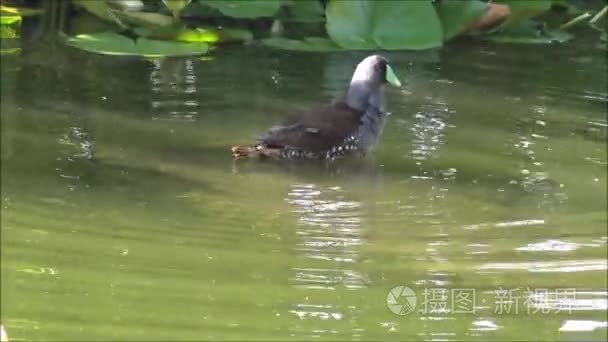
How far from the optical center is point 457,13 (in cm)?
781

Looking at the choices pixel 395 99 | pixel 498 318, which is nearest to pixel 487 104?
pixel 395 99

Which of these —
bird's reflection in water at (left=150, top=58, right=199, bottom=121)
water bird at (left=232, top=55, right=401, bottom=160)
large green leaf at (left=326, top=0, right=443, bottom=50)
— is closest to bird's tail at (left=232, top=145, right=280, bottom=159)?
water bird at (left=232, top=55, right=401, bottom=160)

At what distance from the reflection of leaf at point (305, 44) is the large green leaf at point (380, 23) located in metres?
0.17

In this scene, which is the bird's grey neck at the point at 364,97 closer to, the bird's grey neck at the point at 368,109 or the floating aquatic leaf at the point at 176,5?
the bird's grey neck at the point at 368,109

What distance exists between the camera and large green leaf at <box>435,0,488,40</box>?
7.76 m

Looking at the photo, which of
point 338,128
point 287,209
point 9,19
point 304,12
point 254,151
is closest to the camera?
point 287,209

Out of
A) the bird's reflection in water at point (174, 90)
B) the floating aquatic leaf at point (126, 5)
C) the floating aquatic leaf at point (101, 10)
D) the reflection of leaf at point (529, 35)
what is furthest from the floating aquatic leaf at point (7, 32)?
the reflection of leaf at point (529, 35)

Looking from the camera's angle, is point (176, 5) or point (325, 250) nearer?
point (325, 250)

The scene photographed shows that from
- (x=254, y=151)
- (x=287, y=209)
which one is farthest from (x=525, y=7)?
(x=287, y=209)

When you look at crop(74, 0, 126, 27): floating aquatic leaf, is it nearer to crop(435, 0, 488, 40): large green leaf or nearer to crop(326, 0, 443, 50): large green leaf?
crop(326, 0, 443, 50): large green leaf

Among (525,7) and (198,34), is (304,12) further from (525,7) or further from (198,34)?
(525,7)

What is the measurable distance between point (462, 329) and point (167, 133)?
2616mm

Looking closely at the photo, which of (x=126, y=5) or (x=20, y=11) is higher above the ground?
(x=126, y=5)

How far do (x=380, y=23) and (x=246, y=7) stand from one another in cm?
127
